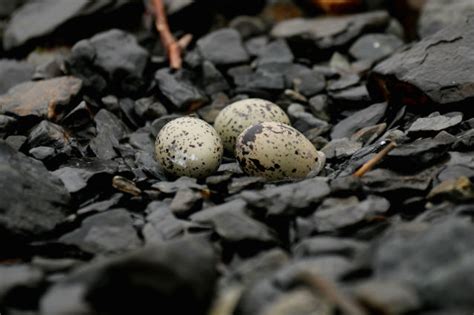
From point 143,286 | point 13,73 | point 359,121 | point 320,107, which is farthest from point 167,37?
point 143,286

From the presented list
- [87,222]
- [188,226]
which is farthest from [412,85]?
[87,222]

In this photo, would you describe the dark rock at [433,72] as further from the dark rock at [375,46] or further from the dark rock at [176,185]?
the dark rock at [176,185]

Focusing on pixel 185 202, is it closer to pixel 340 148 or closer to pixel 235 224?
pixel 235 224

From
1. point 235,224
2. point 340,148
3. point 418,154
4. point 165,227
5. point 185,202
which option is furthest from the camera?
point 340,148

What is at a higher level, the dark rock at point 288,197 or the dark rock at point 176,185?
the dark rock at point 288,197

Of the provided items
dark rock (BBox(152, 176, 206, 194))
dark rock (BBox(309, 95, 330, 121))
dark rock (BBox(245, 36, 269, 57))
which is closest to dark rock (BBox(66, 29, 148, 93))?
dark rock (BBox(245, 36, 269, 57))

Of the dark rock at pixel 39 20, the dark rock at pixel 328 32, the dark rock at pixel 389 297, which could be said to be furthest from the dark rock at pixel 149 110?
the dark rock at pixel 389 297

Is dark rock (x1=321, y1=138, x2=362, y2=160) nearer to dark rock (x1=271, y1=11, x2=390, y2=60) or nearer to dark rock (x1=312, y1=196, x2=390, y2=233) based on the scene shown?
dark rock (x1=312, y1=196, x2=390, y2=233)
